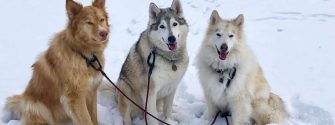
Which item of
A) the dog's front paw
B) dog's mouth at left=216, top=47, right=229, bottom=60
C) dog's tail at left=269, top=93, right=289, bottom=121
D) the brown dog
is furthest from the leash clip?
dog's tail at left=269, top=93, right=289, bottom=121

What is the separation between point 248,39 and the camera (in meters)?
7.85

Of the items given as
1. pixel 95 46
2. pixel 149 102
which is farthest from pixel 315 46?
pixel 95 46

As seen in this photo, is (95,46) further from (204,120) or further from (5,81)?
(5,81)

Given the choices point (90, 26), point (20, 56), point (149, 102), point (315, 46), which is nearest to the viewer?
point (90, 26)

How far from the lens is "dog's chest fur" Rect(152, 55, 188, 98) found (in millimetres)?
4594

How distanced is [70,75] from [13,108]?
0.96 meters

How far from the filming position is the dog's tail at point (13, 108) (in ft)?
14.8

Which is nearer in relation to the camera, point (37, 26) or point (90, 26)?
point (90, 26)

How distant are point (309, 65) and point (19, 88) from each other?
4396mm

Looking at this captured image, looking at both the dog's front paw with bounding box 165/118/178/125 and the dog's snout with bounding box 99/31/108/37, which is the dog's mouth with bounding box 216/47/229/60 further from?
the dog's snout with bounding box 99/31/108/37

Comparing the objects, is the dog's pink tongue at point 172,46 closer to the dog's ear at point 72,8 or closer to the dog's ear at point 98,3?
the dog's ear at point 98,3

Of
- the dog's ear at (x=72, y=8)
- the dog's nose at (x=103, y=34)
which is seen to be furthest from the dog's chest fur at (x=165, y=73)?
the dog's ear at (x=72, y=8)

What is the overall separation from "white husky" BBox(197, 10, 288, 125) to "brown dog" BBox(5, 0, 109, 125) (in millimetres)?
1316

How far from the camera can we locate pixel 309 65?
683 centimetres
